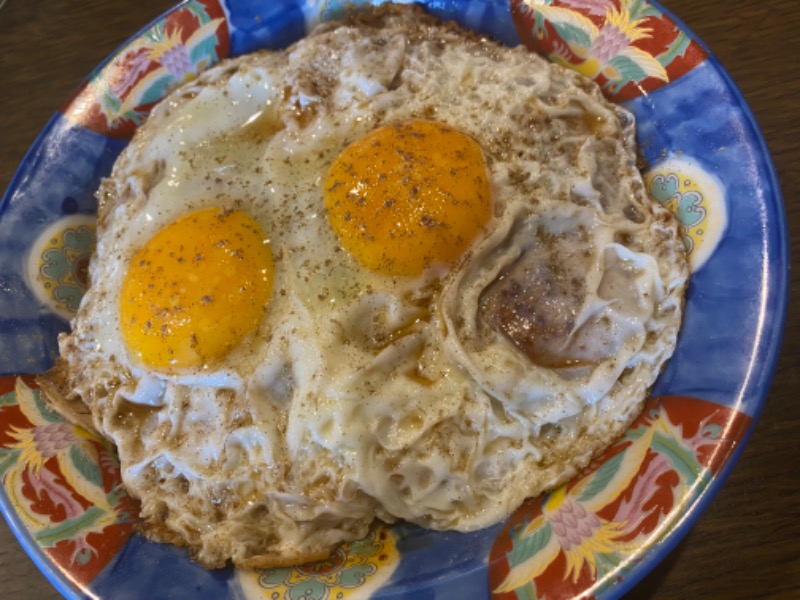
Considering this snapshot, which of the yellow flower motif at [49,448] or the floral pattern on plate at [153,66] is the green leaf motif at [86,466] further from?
the floral pattern on plate at [153,66]

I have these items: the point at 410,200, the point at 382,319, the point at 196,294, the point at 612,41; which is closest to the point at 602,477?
the point at 382,319

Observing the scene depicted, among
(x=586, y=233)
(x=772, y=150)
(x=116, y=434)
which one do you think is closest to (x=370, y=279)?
(x=586, y=233)

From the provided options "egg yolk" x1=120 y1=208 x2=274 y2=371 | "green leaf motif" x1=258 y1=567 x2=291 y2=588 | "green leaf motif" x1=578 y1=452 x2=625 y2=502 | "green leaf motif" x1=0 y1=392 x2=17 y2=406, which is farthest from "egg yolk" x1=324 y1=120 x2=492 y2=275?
"green leaf motif" x1=0 y1=392 x2=17 y2=406

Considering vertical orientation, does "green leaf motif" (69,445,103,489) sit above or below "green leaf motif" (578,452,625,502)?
below

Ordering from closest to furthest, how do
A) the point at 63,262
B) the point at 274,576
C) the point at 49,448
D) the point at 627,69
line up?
the point at 274,576 < the point at 49,448 < the point at 627,69 < the point at 63,262

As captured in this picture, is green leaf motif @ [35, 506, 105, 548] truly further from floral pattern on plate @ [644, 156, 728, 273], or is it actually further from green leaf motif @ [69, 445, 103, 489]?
floral pattern on plate @ [644, 156, 728, 273]

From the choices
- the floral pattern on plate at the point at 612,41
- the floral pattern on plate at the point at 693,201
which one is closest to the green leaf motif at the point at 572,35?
the floral pattern on plate at the point at 612,41

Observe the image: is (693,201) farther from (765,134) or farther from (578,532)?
(578,532)
